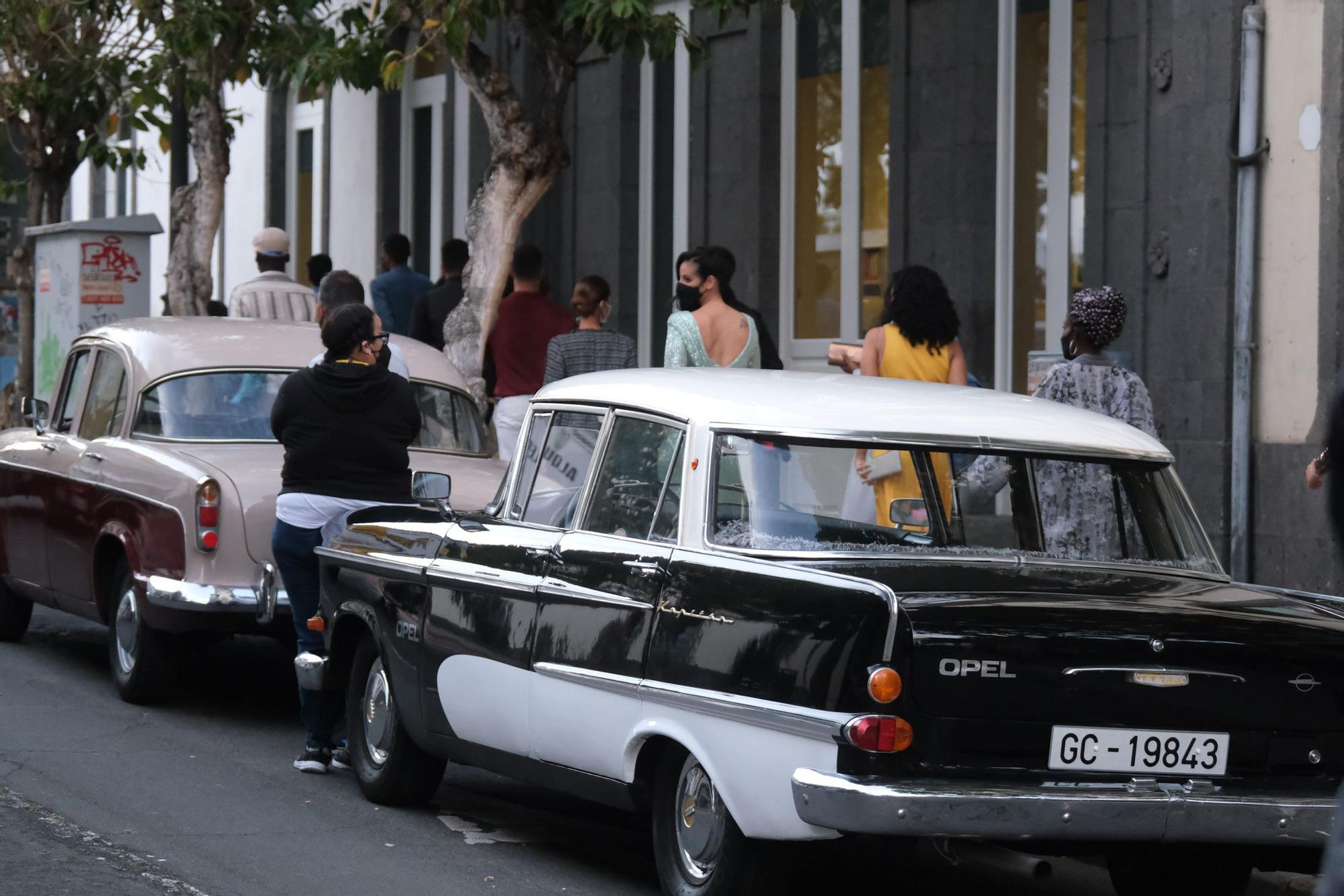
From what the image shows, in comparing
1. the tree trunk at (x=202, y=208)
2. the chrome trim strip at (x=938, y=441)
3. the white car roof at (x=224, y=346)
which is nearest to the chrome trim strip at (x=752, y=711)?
the chrome trim strip at (x=938, y=441)

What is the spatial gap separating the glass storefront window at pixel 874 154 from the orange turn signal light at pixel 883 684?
446 inches

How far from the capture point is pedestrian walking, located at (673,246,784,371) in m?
10.3

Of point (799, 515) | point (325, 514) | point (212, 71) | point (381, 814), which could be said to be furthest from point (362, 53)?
point (799, 515)

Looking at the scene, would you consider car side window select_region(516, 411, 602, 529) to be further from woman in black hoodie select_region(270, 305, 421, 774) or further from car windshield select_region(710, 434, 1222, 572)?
woman in black hoodie select_region(270, 305, 421, 774)

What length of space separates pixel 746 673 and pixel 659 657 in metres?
0.43

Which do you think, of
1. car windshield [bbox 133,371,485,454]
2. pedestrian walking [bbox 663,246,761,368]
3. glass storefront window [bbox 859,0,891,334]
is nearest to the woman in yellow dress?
pedestrian walking [bbox 663,246,761,368]

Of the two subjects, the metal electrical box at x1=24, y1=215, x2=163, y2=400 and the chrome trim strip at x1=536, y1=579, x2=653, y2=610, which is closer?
the chrome trim strip at x1=536, y1=579, x2=653, y2=610

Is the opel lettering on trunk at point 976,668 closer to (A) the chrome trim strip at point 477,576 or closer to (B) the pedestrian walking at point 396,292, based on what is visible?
(A) the chrome trim strip at point 477,576

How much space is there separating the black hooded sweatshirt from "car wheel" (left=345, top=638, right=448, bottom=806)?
30.0 inches

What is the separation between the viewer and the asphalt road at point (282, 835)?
641cm

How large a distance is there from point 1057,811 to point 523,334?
26.7 feet

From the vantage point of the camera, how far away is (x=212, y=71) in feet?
61.1

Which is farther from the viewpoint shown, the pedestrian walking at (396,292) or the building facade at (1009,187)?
the pedestrian walking at (396,292)

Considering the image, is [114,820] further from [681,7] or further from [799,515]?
[681,7]
